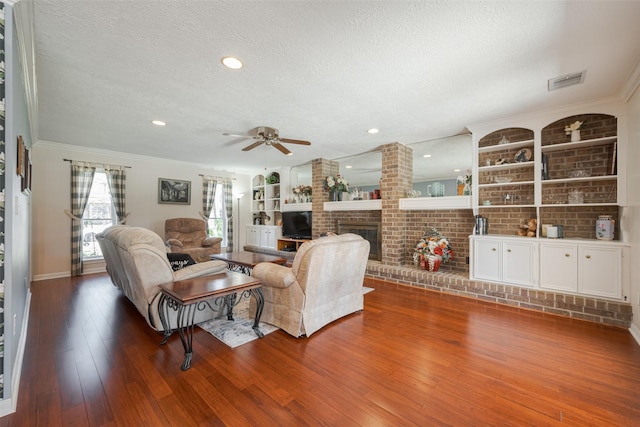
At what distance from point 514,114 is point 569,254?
72.3 inches

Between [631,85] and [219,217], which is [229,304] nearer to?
[631,85]

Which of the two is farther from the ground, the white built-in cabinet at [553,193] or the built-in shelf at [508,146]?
A: the built-in shelf at [508,146]

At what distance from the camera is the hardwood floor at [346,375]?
1.54 m

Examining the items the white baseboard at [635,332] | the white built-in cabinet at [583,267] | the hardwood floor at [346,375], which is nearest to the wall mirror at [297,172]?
the hardwood floor at [346,375]

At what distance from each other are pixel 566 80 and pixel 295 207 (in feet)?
17.1

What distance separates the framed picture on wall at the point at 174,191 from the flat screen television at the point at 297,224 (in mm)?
2441

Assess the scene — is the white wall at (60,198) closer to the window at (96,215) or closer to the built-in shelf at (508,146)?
the window at (96,215)

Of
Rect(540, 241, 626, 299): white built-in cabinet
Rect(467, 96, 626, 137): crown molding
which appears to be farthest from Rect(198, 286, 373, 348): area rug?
Rect(467, 96, 626, 137): crown molding

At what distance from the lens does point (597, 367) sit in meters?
2.03

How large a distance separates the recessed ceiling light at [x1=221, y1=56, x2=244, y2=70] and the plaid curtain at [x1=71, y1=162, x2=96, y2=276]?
4.63 metres

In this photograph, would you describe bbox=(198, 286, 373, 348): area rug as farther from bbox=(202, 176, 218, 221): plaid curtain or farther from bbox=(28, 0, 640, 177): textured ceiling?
bbox=(202, 176, 218, 221): plaid curtain

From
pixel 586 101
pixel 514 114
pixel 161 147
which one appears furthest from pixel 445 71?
pixel 161 147

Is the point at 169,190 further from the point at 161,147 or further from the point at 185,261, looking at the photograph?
the point at 185,261

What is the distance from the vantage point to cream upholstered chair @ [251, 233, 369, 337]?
8.06 feet
